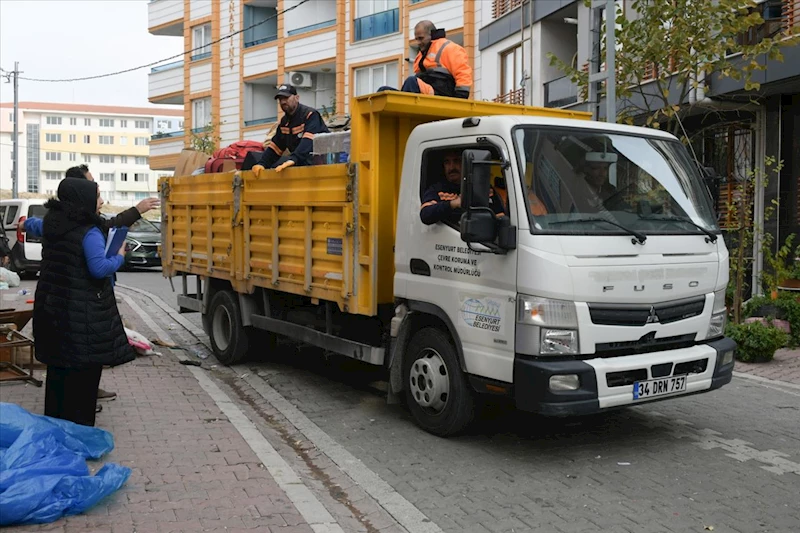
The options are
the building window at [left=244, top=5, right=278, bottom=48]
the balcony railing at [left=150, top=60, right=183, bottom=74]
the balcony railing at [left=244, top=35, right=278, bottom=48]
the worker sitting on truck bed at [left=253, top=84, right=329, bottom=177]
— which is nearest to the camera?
the worker sitting on truck bed at [left=253, top=84, right=329, bottom=177]

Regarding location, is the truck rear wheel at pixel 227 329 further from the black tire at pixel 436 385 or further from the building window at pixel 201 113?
the building window at pixel 201 113

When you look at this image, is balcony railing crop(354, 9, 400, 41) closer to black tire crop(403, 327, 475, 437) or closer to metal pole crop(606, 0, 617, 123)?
metal pole crop(606, 0, 617, 123)

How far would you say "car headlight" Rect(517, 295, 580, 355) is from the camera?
18.2ft

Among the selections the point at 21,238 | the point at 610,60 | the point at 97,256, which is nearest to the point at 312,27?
the point at 21,238

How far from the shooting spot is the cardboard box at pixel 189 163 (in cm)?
1150

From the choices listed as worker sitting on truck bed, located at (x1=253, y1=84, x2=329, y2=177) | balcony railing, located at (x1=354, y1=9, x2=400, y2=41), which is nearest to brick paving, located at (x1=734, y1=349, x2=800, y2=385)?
worker sitting on truck bed, located at (x1=253, y1=84, x2=329, y2=177)

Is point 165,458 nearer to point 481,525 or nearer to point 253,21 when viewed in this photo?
point 481,525

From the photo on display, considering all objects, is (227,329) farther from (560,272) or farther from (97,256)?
(560,272)

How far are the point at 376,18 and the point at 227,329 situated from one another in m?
21.2

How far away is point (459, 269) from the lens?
245 inches

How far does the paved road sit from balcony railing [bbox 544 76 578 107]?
12.2m

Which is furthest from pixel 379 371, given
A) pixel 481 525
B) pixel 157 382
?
pixel 481 525

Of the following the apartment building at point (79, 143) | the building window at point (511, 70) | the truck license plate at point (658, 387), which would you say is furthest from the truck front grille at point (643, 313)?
the apartment building at point (79, 143)

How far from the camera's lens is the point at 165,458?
5.87 meters
